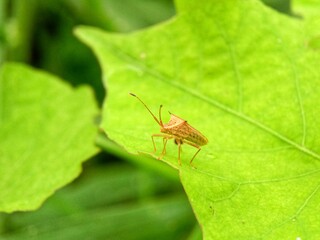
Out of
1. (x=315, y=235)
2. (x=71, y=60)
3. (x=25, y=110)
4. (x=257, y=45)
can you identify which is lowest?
(x=71, y=60)

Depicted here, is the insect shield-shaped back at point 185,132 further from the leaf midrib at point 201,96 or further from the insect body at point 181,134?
the leaf midrib at point 201,96

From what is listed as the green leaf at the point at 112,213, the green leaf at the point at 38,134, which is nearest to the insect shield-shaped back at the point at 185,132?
the green leaf at the point at 38,134

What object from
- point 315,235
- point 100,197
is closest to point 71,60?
point 100,197

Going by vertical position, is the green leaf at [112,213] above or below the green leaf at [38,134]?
below

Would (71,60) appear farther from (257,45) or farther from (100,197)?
(257,45)

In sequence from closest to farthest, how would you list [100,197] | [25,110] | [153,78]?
[153,78] < [25,110] < [100,197]
